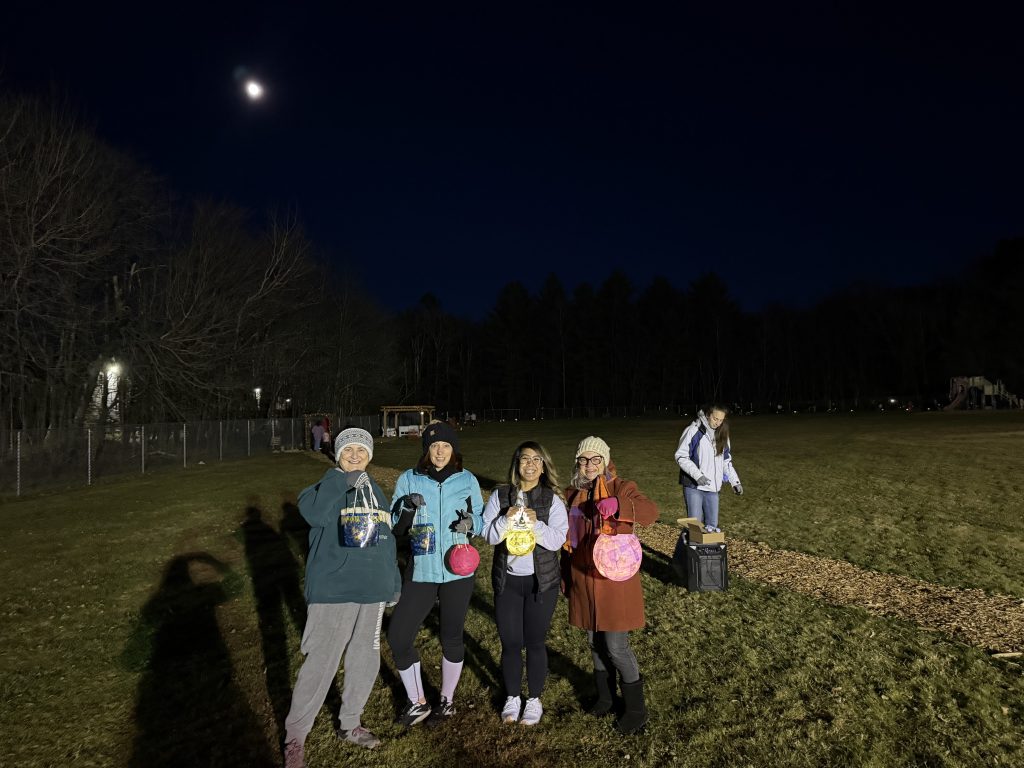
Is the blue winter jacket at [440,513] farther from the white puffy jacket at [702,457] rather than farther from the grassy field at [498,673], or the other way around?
the white puffy jacket at [702,457]

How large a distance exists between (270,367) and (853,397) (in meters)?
66.3

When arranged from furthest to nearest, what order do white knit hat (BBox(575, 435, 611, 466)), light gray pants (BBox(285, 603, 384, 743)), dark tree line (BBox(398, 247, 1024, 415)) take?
dark tree line (BBox(398, 247, 1024, 415)), white knit hat (BBox(575, 435, 611, 466)), light gray pants (BBox(285, 603, 384, 743))

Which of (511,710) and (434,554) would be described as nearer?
(434,554)

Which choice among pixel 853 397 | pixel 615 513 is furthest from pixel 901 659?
pixel 853 397

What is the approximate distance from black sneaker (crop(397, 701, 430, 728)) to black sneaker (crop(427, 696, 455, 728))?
0.05 meters

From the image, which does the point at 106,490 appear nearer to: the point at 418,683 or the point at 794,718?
the point at 418,683

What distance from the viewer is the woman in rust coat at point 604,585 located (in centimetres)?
331

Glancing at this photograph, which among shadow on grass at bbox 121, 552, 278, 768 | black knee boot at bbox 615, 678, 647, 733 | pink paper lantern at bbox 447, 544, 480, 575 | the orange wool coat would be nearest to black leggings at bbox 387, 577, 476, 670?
pink paper lantern at bbox 447, 544, 480, 575

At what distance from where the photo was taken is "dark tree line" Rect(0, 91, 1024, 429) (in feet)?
56.7

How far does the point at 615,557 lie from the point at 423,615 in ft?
4.05

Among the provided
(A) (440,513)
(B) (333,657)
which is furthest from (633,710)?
(B) (333,657)

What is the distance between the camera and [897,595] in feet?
19.5

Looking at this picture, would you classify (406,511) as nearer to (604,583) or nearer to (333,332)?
(604,583)

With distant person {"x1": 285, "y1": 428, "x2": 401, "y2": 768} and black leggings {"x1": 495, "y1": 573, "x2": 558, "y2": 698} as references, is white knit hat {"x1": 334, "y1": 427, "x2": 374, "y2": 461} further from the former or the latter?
black leggings {"x1": 495, "y1": 573, "x2": 558, "y2": 698}
